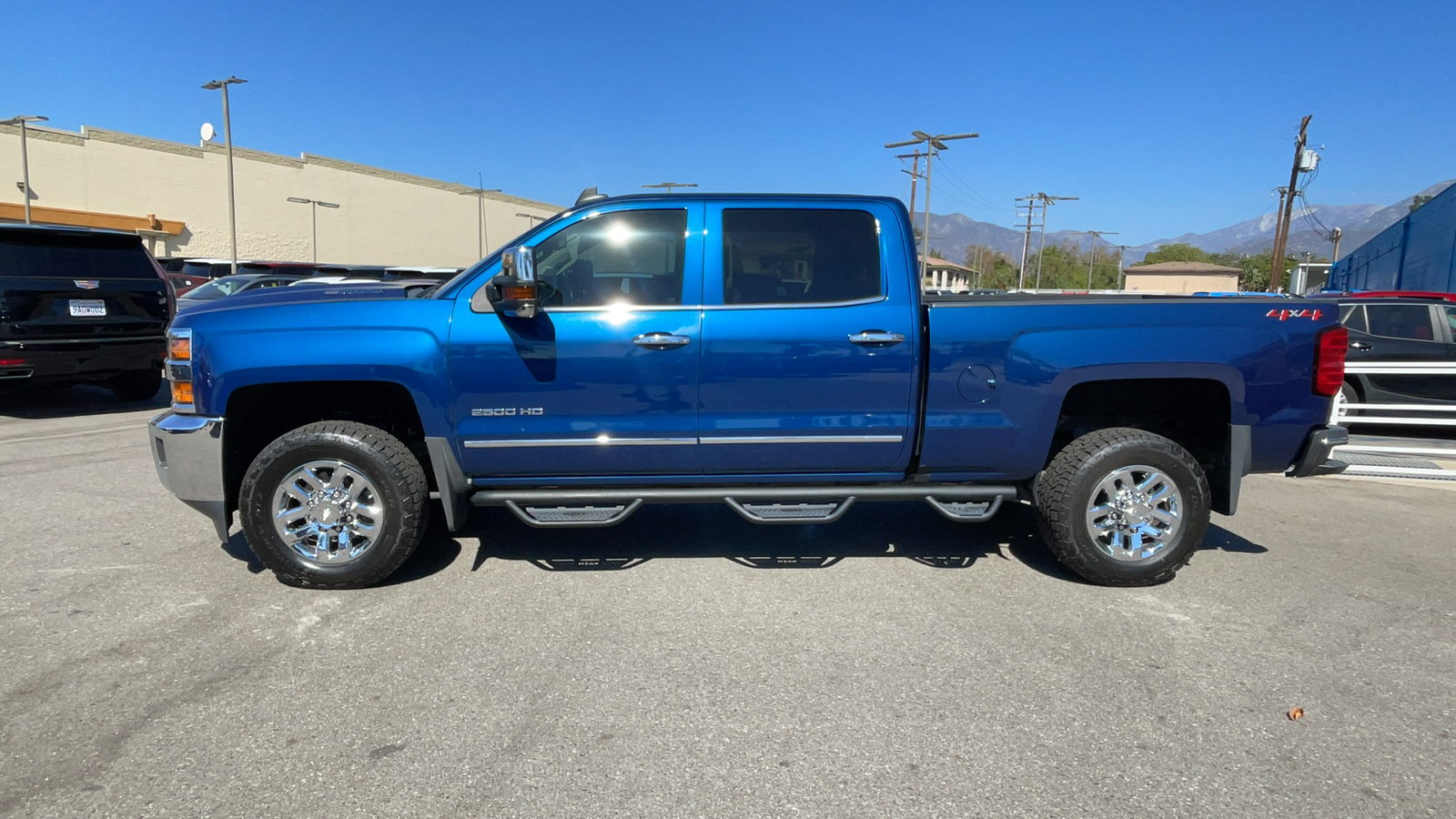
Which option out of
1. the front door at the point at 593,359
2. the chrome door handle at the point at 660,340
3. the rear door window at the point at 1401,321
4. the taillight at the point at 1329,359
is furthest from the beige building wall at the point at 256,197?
the taillight at the point at 1329,359

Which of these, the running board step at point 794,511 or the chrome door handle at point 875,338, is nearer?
the chrome door handle at point 875,338

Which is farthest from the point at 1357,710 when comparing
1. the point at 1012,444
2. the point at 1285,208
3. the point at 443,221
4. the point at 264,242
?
the point at 443,221

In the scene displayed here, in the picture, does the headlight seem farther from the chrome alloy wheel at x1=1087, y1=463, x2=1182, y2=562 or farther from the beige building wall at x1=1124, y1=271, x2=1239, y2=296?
the beige building wall at x1=1124, y1=271, x2=1239, y2=296

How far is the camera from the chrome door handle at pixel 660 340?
4.06m

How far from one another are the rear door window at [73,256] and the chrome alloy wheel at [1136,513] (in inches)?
388

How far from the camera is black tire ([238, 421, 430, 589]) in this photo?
4070 mm

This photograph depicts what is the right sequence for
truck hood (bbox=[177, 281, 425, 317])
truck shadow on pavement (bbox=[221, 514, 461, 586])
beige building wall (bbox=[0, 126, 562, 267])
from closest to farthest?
truck hood (bbox=[177, 281, 425, 317]), truck shadow on pavement (bbox=[221, 514, 461, 586]), beige building wall (bbox=[0, 126, 562, 267])

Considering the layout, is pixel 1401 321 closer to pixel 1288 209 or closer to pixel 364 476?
pixel 364 476

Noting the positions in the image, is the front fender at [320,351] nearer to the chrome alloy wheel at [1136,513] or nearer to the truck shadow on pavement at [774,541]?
the truck shadow on pavement at [774,541]

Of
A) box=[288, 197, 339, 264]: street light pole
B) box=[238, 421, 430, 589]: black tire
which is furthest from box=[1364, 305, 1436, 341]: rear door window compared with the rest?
box=[288, 197, 339, 264]: street light pole

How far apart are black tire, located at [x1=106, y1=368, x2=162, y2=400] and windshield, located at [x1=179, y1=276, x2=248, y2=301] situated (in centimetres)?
475

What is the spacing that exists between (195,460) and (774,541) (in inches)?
123

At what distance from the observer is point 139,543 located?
A: 4859mm

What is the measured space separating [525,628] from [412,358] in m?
1.41
